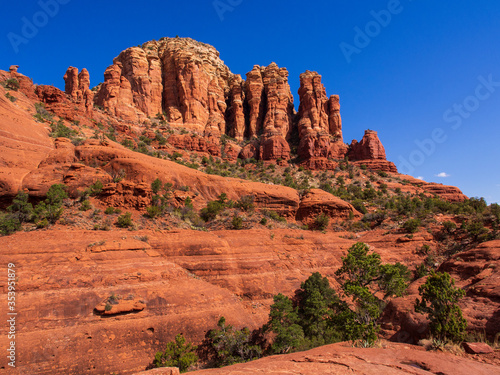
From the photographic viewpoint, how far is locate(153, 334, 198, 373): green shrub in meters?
11.6

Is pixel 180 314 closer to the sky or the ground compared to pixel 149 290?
closer to the ground

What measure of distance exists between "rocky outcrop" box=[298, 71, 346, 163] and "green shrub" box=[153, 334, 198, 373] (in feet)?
161

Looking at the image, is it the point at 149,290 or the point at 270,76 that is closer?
the point at 149,290

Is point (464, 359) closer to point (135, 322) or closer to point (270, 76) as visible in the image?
point (135, 322)

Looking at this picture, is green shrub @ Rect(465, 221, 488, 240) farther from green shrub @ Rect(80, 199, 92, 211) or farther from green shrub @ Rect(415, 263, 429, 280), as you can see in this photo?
green shrub @ Rect(80, 199, 92, 211)

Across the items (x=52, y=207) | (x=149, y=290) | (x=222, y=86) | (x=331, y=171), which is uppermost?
(x=222, y=86)

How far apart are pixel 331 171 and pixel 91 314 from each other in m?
49.7

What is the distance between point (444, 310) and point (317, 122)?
5624 centimetres

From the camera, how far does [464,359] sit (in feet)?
22.7

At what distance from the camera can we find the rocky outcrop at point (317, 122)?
2278 inches

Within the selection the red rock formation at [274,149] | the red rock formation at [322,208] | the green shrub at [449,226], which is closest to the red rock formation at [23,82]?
the red rock formation at [322,208]

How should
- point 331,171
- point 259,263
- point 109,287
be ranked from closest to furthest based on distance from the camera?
point 109,287
point 259,263
point 331,171

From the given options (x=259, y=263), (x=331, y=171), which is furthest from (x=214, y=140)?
(x=259, y=263)

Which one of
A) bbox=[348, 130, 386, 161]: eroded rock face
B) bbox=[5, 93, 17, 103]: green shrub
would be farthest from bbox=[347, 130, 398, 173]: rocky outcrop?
bbox=[5, 93, 17, 103]: green shrub
